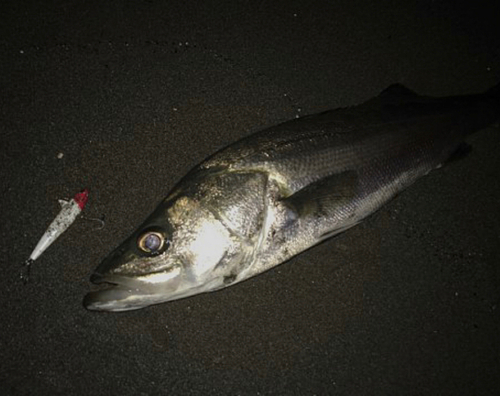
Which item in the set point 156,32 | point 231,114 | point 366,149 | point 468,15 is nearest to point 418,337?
point 366,149

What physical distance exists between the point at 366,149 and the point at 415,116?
0.38 m

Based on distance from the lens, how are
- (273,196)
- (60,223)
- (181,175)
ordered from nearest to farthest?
(273,196) → (60,223) → (181,175)

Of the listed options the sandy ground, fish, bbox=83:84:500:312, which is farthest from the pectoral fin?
the sandy ground

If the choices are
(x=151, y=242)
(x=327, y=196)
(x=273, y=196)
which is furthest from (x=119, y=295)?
(x=327, y=196)

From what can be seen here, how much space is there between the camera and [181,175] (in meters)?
2.22

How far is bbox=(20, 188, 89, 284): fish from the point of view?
2066 mm

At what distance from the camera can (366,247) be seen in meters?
2.27

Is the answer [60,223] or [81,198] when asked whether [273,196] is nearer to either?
[81,198]

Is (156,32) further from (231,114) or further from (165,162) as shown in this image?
(165,162)

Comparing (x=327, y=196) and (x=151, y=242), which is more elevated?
(x=151, y=242)

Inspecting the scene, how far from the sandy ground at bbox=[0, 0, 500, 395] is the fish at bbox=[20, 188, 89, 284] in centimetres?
4

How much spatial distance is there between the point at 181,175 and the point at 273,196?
2.56ft

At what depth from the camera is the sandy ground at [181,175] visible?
206 cm

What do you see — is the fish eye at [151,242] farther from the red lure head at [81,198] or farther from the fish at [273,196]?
the red lure head at [81,198]
